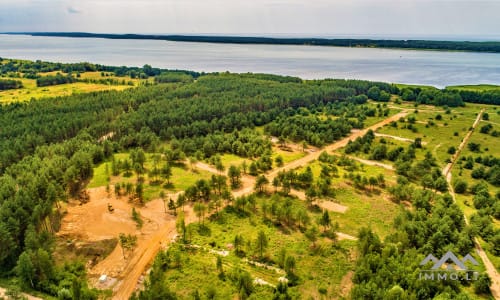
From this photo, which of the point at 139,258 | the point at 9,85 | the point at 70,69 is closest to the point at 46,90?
the point at 9,85

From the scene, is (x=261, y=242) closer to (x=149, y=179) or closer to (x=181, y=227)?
(x=181, y=227)

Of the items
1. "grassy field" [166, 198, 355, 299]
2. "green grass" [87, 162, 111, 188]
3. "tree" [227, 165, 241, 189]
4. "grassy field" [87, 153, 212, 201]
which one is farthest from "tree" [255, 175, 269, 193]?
"green grass" [87, 162, 111, 188]

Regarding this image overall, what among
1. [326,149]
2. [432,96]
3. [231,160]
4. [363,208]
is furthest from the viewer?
[432,96]

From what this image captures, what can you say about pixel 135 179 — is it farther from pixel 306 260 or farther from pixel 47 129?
pixel 306 260

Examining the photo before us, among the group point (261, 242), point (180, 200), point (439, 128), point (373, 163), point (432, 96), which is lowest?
point (261, 242)

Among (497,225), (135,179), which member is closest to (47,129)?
(135,179)

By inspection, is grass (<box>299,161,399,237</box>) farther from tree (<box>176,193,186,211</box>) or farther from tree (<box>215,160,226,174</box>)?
tree (<box>176,193,186,211</box>)

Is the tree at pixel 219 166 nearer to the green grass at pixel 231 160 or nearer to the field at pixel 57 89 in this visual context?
the green grass at pixel 231 160
